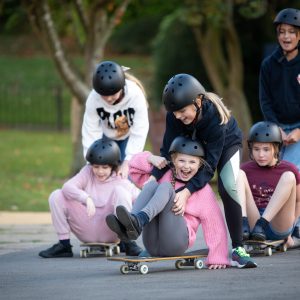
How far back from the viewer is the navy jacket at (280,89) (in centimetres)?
1063

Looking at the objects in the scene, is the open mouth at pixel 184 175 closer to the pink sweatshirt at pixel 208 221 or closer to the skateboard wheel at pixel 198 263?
the pink sweatshirt at pixel 208 221

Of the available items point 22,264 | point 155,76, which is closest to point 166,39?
point 155,76

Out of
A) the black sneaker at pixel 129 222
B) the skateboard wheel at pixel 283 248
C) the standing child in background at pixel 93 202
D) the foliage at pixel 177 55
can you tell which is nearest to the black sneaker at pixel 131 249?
the standing child in background at pixel 93 202

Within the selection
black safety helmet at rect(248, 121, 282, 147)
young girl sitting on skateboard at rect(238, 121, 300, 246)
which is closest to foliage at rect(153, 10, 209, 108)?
young girl sitting on skateboard at rect(238, 121, 300, 246)

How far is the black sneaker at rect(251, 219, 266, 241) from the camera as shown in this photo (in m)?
9.88

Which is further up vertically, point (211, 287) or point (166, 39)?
point (166, 39)

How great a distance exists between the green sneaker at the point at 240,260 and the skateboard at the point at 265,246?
0.85 m

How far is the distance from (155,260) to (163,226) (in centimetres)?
Result: 28

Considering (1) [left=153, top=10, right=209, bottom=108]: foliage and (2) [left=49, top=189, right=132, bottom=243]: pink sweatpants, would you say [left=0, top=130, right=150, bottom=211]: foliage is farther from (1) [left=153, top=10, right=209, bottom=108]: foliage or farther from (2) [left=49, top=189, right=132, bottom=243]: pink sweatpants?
(2) [left=49, top=189, right=132, bottom=243]: pink sweatpants

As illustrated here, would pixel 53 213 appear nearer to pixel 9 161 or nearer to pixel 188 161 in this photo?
pixel 188 161

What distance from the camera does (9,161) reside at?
24.6m

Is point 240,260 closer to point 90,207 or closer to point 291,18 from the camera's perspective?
point 90,207

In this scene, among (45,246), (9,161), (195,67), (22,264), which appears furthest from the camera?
(195,67)

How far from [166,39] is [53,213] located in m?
17.1
